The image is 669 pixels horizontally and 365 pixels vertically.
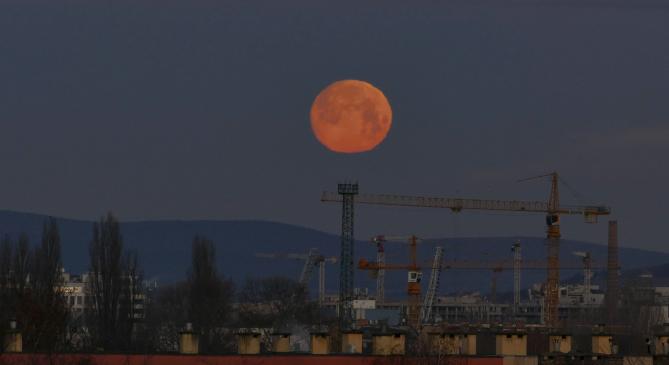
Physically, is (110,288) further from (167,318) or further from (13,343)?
(167,318)

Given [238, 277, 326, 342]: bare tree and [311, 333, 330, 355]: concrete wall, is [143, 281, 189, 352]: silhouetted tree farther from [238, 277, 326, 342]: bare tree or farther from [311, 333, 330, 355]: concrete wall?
[311, 333, 330, 355]: concrete wall

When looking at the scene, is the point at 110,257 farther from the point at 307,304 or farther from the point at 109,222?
the point at 307,304

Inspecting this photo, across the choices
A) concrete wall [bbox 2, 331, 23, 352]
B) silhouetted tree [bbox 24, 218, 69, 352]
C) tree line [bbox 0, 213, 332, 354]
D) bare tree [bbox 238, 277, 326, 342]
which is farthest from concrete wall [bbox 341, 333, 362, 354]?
bare tree [bbox 238, 277, 326, 342]

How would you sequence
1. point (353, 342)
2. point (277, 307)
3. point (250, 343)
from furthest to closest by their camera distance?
point (277, 307) → point (353, 342) → point (250, 343)

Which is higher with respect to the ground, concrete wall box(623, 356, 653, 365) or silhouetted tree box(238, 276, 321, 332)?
silhouetted tree box(238, 276, 321, 332)

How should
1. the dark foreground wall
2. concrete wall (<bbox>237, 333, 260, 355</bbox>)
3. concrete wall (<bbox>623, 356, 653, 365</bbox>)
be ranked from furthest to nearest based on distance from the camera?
concrete wall (<bbox>623, 356, 653, 365</bbox>) → concrete wall (<bbox>237, 333, 260, 355</bbox>) → the dark foreground wall

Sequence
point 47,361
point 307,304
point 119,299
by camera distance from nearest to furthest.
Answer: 1. point 47,361
2. point 119,299
3. point 307,304

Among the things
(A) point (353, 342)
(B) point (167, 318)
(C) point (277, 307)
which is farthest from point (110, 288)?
(C) point (277, 307)

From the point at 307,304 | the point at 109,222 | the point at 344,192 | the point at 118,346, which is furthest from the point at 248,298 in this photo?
the point at 118,346

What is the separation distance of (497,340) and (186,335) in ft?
33.2

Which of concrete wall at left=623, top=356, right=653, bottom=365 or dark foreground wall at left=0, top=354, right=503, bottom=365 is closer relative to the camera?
dark foreground wall at left=0, top=354, right=503, bottom=365

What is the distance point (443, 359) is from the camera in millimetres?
64312

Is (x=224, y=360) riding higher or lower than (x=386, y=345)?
lower

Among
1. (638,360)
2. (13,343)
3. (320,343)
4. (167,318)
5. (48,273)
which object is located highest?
(48,273)
